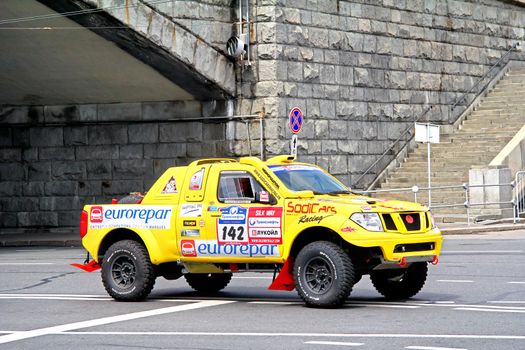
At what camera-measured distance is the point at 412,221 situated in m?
13.9

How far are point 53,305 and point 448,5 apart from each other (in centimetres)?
2452

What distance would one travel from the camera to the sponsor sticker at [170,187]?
15.1m

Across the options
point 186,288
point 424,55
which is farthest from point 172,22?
point 186,288

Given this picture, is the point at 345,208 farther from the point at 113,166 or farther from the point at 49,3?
the point at 113,166

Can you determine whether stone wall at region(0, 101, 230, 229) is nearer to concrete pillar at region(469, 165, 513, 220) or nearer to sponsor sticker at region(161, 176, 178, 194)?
concrete pillar at region(469, 165, 513, 220)

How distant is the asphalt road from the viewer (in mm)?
10859

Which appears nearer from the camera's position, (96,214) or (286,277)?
(286,277)

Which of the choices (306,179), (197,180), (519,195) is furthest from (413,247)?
(519,195)

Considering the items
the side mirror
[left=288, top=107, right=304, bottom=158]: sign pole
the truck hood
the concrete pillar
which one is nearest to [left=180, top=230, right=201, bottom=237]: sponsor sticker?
the side mirror

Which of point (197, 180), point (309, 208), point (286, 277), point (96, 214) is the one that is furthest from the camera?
point (96, 214)

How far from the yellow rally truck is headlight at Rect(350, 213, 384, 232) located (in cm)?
1

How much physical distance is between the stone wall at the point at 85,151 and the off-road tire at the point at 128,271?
49.8 ft

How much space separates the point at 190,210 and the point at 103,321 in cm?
242

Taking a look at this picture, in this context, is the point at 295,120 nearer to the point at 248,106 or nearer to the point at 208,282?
the point at 248,106
